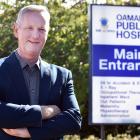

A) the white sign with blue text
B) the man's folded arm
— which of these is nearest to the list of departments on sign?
the white sign with blue text

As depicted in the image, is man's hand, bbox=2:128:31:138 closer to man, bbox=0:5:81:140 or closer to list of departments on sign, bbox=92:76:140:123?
man, bbox=0:5:81:140

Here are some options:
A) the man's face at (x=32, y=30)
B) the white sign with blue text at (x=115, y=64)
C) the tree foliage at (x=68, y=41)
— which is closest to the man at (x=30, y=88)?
Result: the man's face at (x=32, y=30)

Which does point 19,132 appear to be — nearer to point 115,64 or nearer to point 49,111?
point 49,111

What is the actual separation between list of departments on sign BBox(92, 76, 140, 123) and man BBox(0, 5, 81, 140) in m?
3.92

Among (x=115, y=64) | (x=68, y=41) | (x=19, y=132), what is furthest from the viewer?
(x=68, y=41)

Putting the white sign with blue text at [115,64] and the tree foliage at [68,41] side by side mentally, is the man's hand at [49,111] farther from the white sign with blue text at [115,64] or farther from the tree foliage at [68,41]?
the tree foliage at [68,41]

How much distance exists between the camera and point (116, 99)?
8180 mm

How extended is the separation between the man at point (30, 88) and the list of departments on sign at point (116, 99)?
392 centimetres

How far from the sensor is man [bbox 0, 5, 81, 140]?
402cm

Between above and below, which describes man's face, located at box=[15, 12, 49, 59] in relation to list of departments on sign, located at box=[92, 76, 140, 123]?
above

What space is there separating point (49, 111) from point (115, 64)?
4.10m

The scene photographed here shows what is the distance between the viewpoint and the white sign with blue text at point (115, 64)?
8.02 m

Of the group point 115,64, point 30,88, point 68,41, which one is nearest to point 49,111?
point 30,88

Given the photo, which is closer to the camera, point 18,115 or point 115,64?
point 18,115
